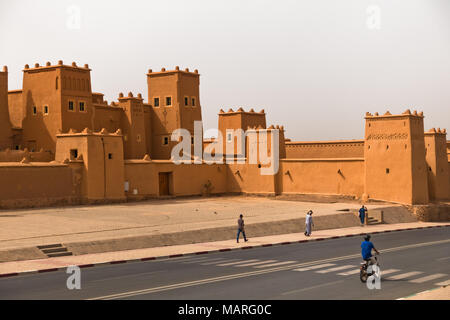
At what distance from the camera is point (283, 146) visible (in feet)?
174

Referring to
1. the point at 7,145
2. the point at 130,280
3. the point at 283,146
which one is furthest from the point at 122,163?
the point at 130,280

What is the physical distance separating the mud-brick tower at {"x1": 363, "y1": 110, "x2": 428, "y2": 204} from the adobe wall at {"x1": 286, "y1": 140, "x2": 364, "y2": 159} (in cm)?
703

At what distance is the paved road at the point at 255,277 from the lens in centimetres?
1595

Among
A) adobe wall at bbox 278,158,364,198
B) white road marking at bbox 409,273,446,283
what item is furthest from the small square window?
white road marking at bbox 409,273,446,283

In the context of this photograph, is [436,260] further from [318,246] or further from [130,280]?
[130,280]

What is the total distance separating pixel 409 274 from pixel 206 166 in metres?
34.7

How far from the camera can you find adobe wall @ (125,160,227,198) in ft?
153

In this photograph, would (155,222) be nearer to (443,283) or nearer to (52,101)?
(443,283)

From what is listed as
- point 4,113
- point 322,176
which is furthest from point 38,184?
point 322,176

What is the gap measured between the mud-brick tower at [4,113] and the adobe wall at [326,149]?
24482 mm

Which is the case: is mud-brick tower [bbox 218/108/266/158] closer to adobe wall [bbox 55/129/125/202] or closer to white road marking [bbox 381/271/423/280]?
adobe wall [bbox 55/129/125/202]

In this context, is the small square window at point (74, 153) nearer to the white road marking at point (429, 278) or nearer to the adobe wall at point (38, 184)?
the adobe wall at point (38, 184)

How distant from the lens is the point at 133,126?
55250mm

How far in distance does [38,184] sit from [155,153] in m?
19.7
